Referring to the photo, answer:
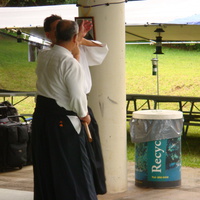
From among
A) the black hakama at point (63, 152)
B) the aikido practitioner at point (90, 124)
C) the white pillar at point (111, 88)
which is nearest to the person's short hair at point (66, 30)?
the aikido practitioner at point (90, 124)

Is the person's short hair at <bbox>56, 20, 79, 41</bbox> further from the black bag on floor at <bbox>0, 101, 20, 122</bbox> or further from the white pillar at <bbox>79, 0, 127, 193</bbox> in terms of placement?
the black bag on floor at <bbox>0, 101, 20, 122</bbox>

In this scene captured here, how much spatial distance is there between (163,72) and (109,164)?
16.8 metres

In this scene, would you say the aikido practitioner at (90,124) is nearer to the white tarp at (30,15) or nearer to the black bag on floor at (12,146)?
the black bag on floor at (12,146)

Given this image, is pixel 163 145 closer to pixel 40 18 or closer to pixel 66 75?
pixel 66 75

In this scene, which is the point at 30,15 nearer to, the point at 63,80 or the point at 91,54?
the point at 91,54

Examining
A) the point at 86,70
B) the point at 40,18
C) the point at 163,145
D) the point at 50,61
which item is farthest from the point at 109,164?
the point at 40,18

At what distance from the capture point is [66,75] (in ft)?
14.9

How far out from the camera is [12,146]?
8062 millimetres

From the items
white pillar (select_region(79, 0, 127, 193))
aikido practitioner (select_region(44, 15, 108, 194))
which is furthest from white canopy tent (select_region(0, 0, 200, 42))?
aikido practitioner (select_region(44, 15, 108, 194))

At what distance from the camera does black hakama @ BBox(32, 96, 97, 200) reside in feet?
15.3

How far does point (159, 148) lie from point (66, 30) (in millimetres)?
2567

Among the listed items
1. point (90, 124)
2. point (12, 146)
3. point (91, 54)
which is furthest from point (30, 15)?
point (90, 124)

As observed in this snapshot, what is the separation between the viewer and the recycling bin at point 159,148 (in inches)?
264

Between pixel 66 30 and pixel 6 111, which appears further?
pixel 6 111
